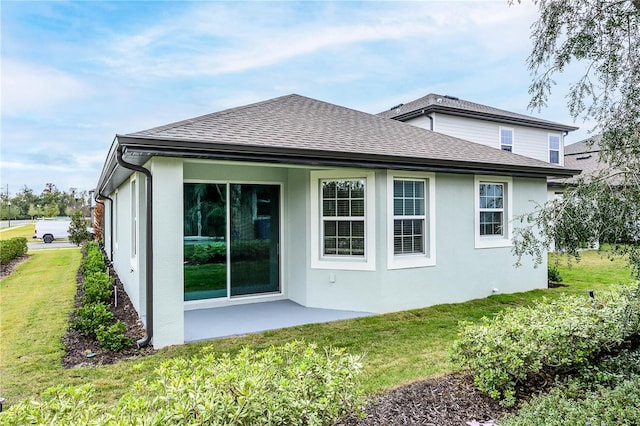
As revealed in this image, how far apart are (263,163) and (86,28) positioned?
8.60m

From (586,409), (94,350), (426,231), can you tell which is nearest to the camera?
(586,409)

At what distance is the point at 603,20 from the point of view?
4.39 meters

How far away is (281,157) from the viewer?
20.6ft

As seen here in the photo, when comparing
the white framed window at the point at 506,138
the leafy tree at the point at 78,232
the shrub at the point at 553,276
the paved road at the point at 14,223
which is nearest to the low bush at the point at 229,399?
the shrub at the point at 553,276

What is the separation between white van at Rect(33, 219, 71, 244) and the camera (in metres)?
29.7

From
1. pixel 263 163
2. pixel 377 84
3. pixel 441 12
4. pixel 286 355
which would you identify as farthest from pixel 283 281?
pixel 377 84

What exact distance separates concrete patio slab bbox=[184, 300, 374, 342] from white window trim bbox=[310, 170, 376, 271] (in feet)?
3.12

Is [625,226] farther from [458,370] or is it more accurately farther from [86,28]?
[86,28]

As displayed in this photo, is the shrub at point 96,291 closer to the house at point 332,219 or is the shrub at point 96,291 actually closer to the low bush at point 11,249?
the house at point 332,219

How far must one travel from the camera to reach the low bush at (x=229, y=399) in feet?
7.44

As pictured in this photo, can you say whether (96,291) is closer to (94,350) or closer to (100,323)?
(100,323)

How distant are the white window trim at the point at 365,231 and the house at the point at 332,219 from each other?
0.07ft

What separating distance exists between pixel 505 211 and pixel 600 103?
5094 millimetres

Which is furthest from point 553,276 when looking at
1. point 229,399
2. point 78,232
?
point 78,232
